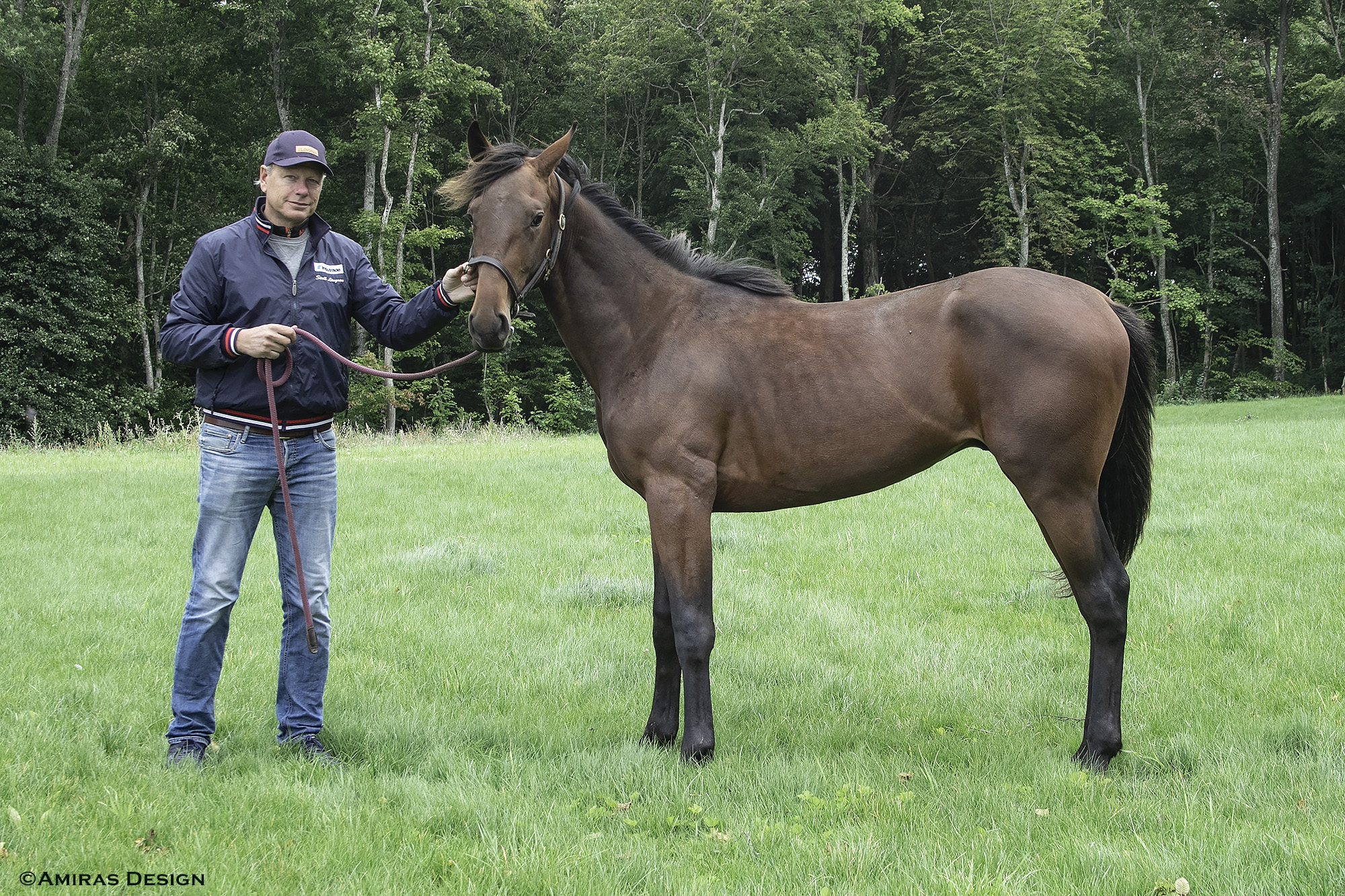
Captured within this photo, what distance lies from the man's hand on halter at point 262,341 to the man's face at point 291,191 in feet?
1.97

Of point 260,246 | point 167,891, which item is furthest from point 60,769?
point 260,246

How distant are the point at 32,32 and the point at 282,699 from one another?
107 ft

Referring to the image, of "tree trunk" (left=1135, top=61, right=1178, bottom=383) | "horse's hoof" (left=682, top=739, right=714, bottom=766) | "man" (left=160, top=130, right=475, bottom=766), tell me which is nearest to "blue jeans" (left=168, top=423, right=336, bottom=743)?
"man" (left=160, top=130, right=475, bottom=766)

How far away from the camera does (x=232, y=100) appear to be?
3181 cm

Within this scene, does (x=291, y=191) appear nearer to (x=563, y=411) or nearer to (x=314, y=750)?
(x=314, y=750)

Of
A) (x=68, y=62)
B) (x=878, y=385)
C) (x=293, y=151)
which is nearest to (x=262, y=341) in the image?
(x=293, y=151)

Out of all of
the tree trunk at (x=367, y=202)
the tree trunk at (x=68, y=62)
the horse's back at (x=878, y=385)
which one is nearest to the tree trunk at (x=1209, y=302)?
the tree trunk at (x=367, y=202)

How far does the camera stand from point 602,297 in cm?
443

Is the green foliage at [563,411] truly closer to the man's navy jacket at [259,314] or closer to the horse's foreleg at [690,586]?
the man's navy jacket at [259,314]

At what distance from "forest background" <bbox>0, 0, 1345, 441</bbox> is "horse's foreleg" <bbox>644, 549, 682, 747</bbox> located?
79.8 feet

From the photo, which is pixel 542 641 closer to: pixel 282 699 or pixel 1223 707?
pixel 282 699

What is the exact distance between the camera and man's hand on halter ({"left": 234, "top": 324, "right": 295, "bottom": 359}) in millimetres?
3799

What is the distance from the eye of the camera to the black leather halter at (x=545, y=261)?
152 inches

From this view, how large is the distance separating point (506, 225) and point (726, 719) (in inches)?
107
